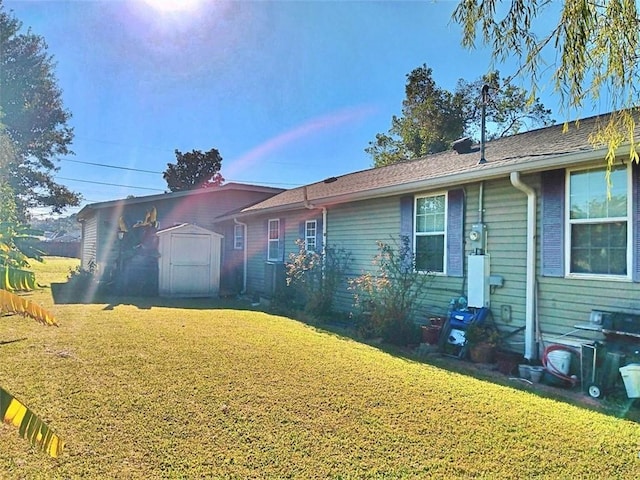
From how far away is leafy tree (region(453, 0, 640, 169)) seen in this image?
10.4 feet

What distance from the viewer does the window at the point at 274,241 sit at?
43.1ft

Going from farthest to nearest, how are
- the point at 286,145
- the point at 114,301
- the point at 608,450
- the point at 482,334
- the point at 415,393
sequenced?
the point at 286,145 < the point at 114,301 < the point at 482,334 < the point at 415,393 < the point at 608,450

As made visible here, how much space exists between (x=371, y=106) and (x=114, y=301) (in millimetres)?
10459

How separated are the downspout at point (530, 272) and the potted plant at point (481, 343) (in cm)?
43

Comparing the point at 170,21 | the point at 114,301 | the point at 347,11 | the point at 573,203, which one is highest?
the point at 347,11

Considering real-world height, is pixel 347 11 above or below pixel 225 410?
above

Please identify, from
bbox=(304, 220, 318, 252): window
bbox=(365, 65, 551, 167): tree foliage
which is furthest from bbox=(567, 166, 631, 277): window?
bbox=(365, 65, 551, 167): tree foliage

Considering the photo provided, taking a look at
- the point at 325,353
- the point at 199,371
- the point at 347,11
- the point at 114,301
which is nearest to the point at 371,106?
the point at 347,11

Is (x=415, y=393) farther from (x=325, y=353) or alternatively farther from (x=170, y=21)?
(x=170, y=21)

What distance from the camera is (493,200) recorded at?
22.8 feet

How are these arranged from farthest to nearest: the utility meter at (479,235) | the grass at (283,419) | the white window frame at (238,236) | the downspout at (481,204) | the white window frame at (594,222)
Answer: the white window frame at (238,236) → the downspout at (481,204) → the utility meter at (479,235) → the white window frame at (594,222) → the grass at (283,419)

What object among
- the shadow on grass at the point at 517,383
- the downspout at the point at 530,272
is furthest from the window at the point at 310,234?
the downspout at the point at 530,272

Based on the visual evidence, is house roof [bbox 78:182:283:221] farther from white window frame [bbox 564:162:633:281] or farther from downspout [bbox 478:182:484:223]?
white window frame [bbox 564:162:633:281]

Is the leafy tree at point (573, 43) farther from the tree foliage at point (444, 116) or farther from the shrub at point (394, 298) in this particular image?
the tree foliage at point (444, 116)
